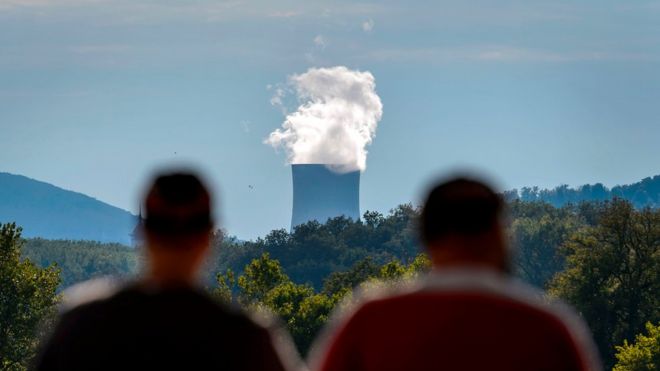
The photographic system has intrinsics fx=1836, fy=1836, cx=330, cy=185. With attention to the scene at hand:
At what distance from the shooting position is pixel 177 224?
6.25 m

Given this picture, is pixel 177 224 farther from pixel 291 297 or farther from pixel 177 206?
pixel 291 297

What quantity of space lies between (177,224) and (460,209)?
97 cm

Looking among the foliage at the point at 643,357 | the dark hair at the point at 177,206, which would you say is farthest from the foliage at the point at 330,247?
the dark hair at the point at 177,206

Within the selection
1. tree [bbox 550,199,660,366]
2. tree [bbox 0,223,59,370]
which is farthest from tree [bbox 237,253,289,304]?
tree [bbox 0,223,59,370]

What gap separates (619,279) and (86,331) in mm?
80012

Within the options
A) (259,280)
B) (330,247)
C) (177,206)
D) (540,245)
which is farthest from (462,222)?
(330,247)

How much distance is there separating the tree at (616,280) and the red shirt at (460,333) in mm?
77409

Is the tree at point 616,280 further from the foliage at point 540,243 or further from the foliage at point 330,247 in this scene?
the foliage at point 330,247

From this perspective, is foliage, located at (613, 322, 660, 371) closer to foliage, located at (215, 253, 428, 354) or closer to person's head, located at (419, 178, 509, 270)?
foliage, located at (215, 253, 428, 354)

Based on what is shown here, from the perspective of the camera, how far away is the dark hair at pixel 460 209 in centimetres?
602

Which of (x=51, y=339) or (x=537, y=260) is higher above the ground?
(x=51, y=339)

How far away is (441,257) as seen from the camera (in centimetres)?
601

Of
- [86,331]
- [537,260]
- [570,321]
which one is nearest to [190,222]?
[86,331]

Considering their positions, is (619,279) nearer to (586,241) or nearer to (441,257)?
(586,241)
